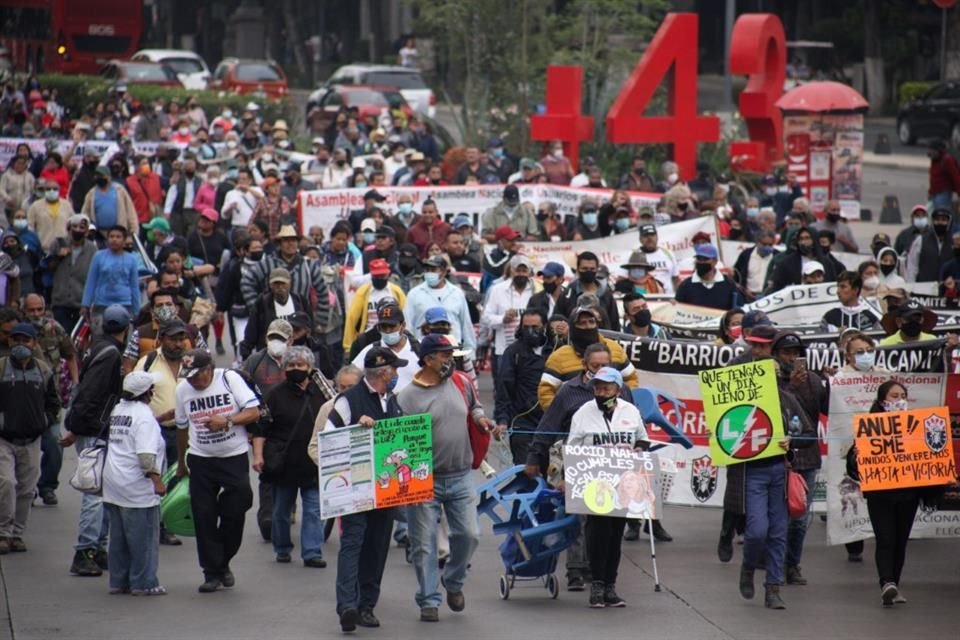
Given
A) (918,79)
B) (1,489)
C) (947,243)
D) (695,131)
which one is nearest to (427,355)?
(1,489)

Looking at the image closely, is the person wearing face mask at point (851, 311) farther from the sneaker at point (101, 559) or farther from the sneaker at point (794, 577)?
the sneaker at point (101, 559)

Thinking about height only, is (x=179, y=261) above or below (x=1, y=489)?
above

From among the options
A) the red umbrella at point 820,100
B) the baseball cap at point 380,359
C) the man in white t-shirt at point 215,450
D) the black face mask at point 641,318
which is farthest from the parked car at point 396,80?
the baseball cap at point 380,359

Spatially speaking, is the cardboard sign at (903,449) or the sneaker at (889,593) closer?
the sneaker at (889,593)

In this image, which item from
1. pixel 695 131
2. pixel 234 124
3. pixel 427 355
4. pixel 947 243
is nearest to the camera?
pixel 427 355

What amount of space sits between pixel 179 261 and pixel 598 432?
614 cm

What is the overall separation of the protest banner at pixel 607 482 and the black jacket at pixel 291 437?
5.96 feet

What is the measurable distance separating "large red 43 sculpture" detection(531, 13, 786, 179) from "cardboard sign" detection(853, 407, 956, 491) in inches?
698

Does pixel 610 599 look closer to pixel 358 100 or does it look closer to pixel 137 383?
pixel 137 383

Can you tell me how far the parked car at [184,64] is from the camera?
47906 mm

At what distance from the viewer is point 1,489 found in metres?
11.6

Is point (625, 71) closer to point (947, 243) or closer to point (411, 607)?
point (947, 243)

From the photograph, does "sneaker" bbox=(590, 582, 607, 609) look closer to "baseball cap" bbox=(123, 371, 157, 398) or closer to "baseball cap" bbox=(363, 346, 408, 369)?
"baseball cap" bbox=(363, 346, 408, 369)

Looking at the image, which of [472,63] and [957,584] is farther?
[472,63]
